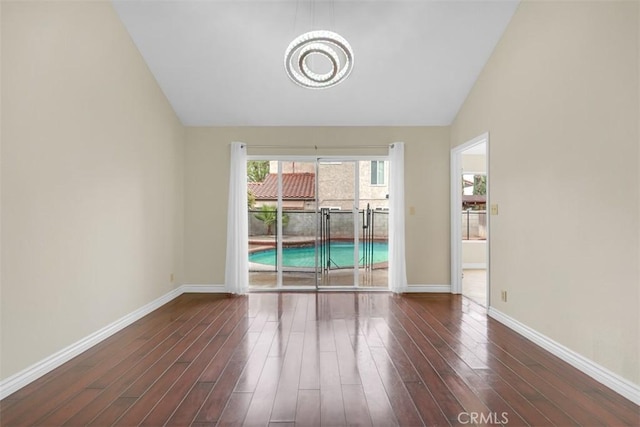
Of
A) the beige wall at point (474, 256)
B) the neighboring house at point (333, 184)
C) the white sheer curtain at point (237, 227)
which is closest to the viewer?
the white sheer curtain at point (237, 227)

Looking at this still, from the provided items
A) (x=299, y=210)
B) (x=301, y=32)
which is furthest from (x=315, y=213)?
(x=301, y=32)

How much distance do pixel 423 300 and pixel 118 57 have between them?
4872mm

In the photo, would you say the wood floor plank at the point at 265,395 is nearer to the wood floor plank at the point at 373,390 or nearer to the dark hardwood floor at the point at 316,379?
the dark hardwood floor at the point at 316,379

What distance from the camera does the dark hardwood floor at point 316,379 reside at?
2160mm

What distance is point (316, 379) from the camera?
2.63 metres

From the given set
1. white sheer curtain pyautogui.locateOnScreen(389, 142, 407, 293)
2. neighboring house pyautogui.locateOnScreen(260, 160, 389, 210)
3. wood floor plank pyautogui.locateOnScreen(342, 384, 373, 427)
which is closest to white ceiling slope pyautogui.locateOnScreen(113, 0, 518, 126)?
white sheer curtain pyautogui.locateOnScreen(389, 142, 407, 293)

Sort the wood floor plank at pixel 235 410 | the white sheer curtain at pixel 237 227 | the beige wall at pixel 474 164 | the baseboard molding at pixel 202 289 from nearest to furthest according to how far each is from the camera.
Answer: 1. the wood floor plank at pixel 235 410
2. the white sheer curtain at pixel 237 227
3. the baseboard molding at pixel 202 289
4. the beige wall at pixel 474 164

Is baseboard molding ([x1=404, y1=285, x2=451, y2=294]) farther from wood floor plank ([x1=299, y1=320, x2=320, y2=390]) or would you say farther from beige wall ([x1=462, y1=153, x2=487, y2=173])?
beige wall ([x1=462, y1=153, x2=487, y2=173])

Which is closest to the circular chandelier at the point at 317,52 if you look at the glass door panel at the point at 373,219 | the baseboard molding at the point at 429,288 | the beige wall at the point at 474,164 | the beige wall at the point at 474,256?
the glass door panel at the point at 373,219

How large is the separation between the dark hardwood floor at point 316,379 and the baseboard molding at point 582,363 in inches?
2.4

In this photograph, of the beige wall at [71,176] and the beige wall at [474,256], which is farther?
the beige wall at [474,256]

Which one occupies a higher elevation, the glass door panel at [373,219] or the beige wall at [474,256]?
the glass door panel at [373,219]

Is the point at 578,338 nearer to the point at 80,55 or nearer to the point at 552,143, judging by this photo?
the point at 552,143

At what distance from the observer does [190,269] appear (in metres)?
5.47
